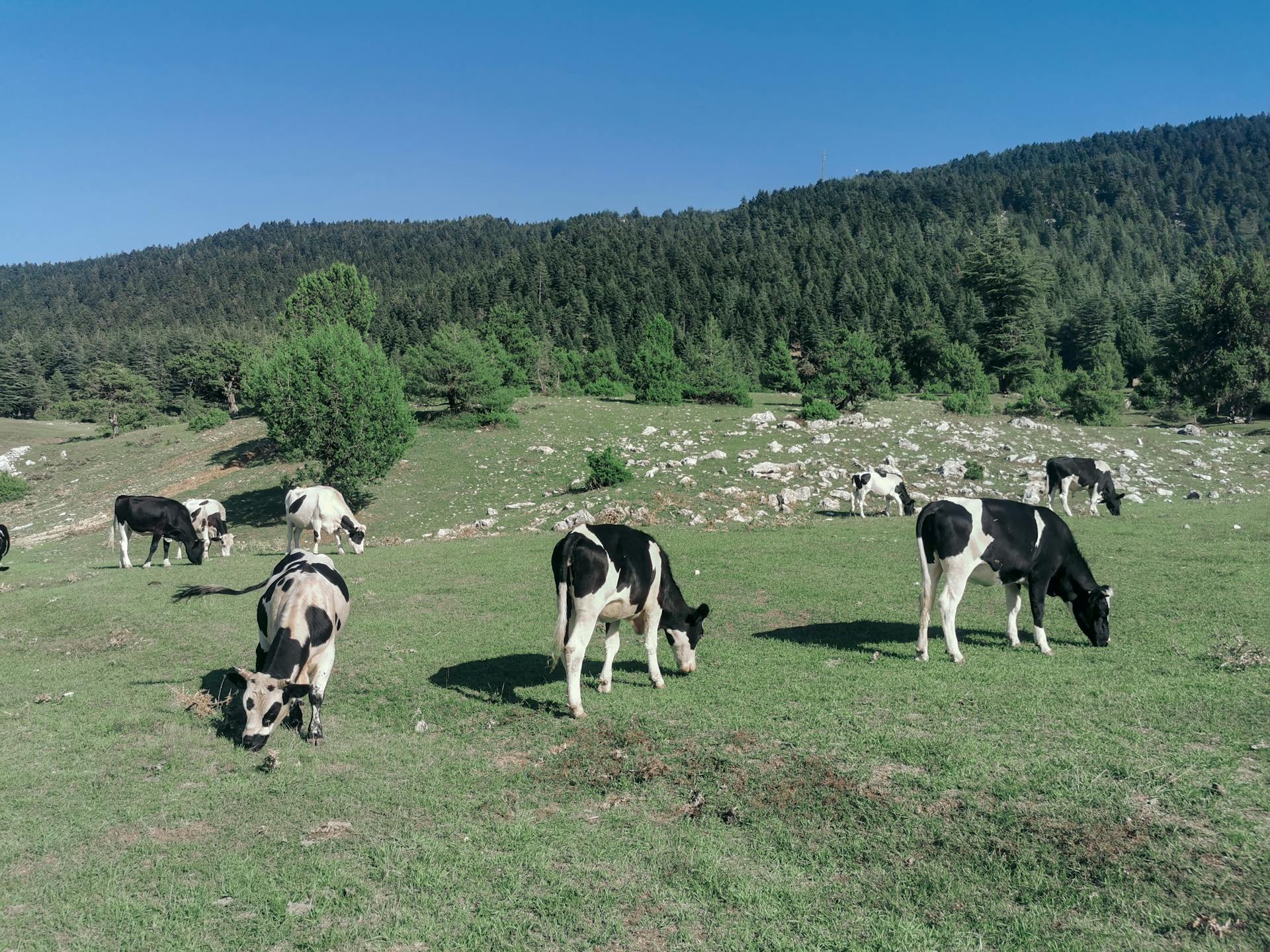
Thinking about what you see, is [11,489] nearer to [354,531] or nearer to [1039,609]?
[354,531]

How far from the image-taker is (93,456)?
61188mm

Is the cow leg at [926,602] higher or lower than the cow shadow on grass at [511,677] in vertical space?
higher

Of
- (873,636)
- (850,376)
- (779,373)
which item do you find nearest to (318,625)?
(873,636)

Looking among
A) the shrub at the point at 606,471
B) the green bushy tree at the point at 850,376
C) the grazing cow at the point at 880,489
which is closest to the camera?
the grazing cow at the point at 880,489

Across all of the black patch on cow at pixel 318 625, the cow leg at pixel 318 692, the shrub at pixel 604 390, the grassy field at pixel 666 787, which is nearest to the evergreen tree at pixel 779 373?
the shrub at pixel 604 390

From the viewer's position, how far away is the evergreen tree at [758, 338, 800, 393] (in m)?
82.5

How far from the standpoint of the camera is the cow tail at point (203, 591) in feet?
43.5

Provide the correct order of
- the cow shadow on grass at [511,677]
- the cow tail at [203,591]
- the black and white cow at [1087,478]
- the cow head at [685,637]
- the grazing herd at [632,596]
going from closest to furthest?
the grazing herd at [632,596]
the cow shadow on grass at [511,677]
the cow head at [685,637]
the cow tail at [203,591]
the black and white cow at [1087,478]

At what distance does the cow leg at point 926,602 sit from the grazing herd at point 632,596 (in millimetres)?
22

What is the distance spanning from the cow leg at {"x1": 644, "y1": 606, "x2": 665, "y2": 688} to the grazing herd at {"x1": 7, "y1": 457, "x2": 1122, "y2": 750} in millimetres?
16

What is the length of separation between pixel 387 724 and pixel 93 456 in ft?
215

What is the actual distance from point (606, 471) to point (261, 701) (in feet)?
76.6

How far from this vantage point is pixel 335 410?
33.6m

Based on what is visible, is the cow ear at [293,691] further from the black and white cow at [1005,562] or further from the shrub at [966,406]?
the shrub at [966,406]
